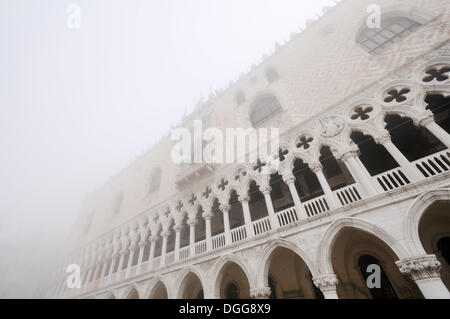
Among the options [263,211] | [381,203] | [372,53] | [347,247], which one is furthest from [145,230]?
[372,53]

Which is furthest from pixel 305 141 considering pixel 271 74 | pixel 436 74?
pixel 271 74

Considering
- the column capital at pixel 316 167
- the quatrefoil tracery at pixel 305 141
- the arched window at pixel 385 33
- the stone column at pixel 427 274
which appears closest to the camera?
the stone column at pixel 427 274

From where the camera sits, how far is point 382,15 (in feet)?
31.2

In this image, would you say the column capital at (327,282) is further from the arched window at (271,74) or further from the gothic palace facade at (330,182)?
the arched window at (271,74)

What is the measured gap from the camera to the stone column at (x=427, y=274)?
14.4 ft

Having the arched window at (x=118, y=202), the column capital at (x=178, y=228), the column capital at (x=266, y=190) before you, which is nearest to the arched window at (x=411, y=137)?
the column capital at (x=266, y=190)

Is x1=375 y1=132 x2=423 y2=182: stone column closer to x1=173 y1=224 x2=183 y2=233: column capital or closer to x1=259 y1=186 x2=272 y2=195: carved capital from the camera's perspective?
x1=259 y1=186 x2=272 y2=195: carved capital

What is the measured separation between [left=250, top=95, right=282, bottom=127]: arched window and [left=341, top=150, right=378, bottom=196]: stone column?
4.82m

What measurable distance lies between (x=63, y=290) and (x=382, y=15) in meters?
25.5

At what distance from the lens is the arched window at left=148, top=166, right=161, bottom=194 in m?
15.0

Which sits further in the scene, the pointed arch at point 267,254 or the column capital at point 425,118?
the pointed arch at point 267,254

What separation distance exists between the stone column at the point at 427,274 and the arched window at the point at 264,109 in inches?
306

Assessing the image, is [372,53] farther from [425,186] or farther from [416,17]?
[425,186]

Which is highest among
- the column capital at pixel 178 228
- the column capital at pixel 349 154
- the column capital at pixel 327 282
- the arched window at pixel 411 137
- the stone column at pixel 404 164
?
the arched window at pixel 411 137
